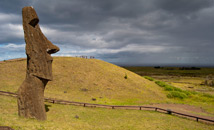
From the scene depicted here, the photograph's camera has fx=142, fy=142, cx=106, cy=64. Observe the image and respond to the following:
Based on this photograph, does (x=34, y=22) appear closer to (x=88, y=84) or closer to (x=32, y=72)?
(x=32, y=72)

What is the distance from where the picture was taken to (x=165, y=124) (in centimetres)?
1595

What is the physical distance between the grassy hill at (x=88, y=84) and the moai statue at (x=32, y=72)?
13.8m

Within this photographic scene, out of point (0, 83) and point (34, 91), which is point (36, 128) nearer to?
point (34, 91)

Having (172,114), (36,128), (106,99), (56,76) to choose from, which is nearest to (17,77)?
(56,76)

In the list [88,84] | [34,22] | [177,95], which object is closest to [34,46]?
[34,22]

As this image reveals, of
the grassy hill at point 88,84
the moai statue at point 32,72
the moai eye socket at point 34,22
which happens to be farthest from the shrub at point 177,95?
the moai eye socket at point 34,22

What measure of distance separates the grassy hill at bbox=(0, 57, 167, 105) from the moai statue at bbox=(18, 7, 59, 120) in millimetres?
13789

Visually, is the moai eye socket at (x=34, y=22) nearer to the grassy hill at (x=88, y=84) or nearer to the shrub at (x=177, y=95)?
the grassy hill at (x=88, y=84)

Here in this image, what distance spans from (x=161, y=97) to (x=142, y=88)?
5.38 m

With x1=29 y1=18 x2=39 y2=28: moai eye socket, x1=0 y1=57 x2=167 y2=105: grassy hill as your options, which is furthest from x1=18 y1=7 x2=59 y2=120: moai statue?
x1=0 y1=57 x2=167 y2=105: grassy hill

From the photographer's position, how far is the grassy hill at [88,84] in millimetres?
28641

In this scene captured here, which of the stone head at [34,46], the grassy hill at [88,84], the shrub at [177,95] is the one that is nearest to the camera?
the stone head at [34,46]

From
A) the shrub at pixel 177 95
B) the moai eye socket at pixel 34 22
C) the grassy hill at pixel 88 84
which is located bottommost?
the shrub at pixel 177 95

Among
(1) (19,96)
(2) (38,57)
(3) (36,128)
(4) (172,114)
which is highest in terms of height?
(2) (38,57)
